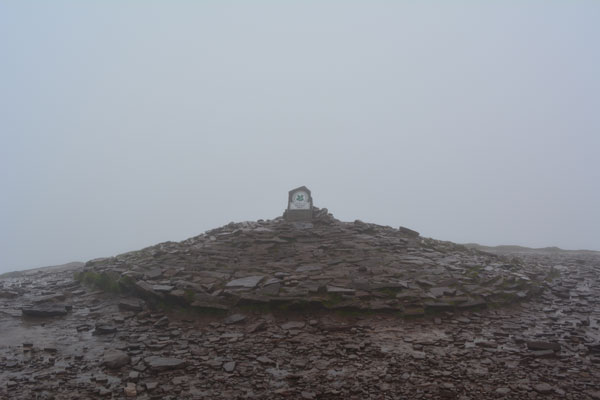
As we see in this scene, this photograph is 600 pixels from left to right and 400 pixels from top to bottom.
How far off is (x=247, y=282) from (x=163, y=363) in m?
4.58

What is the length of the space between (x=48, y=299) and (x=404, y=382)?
12029 mm

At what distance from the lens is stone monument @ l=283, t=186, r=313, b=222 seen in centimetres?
2052

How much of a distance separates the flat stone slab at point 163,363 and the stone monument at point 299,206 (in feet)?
39.6

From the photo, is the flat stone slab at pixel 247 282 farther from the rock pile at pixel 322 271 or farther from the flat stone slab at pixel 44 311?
the flat stone slab at pixel 44 311

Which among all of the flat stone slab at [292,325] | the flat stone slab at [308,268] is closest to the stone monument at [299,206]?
the flat stone slab at [308,268]

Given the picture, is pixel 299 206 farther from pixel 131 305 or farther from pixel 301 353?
pixel 301 353

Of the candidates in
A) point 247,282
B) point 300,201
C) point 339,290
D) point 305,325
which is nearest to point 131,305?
point 247,282

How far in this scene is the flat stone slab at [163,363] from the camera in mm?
8625

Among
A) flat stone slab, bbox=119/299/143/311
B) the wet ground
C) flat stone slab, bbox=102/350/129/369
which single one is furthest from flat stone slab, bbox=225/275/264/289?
flat stone slab, bbox=102/350/129/369

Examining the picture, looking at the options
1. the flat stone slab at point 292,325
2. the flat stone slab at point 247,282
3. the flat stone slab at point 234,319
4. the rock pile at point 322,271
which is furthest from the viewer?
the flat stone slab at point 247,282

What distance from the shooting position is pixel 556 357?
29.0ft

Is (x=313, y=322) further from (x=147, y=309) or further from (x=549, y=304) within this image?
(x=549, y=304)

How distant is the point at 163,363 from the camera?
8766 millimetres

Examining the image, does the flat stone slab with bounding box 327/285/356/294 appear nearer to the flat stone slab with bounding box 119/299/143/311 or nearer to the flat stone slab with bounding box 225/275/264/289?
the flat stone slab with bounding box 225/275/264/289
